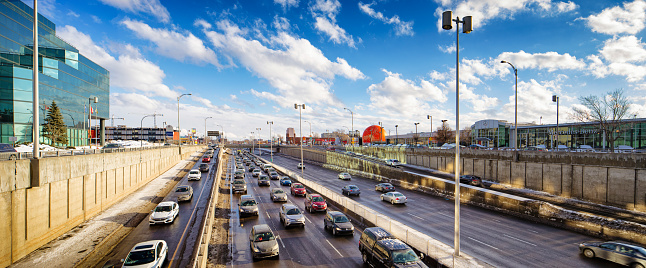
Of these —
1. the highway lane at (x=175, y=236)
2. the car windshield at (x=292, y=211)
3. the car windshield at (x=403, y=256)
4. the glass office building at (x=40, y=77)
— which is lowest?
the highway lane at (x=175, y=236)

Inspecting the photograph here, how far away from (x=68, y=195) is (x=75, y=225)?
2.42m

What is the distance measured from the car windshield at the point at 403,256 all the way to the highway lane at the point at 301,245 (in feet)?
8.94

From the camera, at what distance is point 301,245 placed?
16.8 meters

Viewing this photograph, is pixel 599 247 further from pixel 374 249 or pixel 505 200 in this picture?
pixel 374 249

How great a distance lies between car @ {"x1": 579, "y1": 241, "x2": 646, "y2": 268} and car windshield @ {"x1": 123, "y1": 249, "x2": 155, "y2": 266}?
2334 centimetres

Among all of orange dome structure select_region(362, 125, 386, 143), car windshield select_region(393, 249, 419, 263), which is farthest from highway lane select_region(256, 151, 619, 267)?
orange dome structure select_region(362, 125, 386, 143)

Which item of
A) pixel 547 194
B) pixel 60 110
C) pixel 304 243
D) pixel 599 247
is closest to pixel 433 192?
pixel 547 194

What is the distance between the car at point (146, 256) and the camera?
12.8m

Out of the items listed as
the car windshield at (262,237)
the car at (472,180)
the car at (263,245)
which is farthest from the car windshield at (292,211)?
the car at (472,180)

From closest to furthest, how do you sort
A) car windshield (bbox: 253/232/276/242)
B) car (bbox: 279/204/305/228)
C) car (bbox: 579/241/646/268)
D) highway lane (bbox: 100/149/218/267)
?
1. car (bbox: 579/241/646/268)
2. car windshield (bbox: 253/232/276/242)
3. highway lane (bbox: 100/149/218/267)
4. car (bbox: 279/204/305/228)

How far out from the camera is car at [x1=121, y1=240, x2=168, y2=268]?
12.8m

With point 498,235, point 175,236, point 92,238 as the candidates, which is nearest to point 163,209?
point 175,236

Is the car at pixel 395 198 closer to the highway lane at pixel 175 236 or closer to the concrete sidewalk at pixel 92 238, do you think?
the highway lane at pixel 175 236

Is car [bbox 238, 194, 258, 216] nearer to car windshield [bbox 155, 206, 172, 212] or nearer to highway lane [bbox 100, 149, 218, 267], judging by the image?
highway lane [bbox 100, 149, 218, 267]
